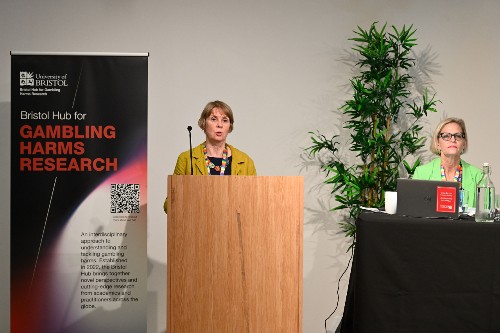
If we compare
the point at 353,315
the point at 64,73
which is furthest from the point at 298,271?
the point at 64,73

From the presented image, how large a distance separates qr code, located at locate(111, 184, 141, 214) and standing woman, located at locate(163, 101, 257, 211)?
0.21m

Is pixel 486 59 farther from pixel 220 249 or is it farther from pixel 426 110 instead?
pixel 220 249

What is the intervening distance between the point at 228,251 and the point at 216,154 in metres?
1.10

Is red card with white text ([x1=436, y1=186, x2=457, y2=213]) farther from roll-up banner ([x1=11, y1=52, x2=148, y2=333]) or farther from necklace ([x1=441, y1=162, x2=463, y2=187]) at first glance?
roll-up banner ([x1=11, y1=52, x2=148, y2=333])

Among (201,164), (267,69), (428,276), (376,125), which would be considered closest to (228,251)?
(428,276)

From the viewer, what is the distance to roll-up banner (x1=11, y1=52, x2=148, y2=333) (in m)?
3.52

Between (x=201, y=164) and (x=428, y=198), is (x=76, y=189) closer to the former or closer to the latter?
(x=201, y=164)

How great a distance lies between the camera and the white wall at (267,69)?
4.48 meters

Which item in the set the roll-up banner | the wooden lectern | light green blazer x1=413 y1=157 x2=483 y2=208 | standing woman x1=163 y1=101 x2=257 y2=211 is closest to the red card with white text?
the wooden lectern

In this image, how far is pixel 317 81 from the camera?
15.2 ft

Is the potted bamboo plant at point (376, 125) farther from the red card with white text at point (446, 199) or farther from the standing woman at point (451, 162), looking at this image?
the red card with white text at point (446, 199)

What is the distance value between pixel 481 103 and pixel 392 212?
8.10 ft

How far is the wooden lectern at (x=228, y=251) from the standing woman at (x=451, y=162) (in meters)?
1.55

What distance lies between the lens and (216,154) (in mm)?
3611
